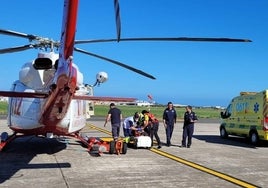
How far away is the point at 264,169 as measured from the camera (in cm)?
1043

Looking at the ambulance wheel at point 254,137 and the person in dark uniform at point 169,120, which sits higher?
the person in dark uniform at point 169,120

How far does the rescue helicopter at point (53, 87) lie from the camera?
21.2 feet

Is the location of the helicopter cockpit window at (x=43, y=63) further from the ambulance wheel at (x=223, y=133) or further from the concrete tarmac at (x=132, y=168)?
the ambulance wheel at (x=223, y=133)

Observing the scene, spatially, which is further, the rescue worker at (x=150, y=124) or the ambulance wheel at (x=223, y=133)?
the ambulance wheel at (x=223, y=133)

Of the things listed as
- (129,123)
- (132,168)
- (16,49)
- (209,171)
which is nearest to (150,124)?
(129,123)

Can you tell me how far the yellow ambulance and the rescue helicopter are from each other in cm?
765

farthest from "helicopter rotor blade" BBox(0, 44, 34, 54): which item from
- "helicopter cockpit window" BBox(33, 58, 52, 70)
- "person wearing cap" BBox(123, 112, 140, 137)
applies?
"person wearing cap" BBox(123, 112, 140, 137)

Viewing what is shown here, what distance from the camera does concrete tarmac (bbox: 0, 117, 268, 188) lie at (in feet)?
27.2

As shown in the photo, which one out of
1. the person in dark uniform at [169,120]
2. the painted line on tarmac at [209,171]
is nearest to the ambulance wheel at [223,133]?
the person in dark uniform at [169,120]

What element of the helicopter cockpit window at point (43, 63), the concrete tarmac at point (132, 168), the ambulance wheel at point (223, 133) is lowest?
the concrete tarmac at point (132, 168)

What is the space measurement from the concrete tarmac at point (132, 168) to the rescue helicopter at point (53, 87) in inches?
37.8

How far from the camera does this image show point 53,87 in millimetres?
7262

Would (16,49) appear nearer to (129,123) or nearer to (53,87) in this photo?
(53,87)

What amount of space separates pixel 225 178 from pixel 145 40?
380 centimetres
